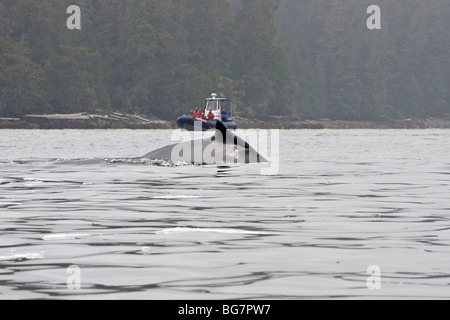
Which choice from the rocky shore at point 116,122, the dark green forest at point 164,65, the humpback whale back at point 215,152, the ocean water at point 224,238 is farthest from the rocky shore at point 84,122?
the ocean water at point 224,238

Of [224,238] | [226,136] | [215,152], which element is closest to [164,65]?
[215,152]

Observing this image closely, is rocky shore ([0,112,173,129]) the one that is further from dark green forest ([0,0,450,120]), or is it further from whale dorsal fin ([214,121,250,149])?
whale dorsal fin ([214,121,250,149])

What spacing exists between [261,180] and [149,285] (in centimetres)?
1557

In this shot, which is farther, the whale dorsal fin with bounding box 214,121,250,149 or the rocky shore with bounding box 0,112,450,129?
the rocky shore with bounding box 0,112,450,129

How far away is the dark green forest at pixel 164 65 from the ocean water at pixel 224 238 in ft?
290

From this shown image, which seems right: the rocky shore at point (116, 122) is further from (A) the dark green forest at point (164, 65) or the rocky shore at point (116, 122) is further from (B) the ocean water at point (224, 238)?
(B) the ocean water at point (224, 238)

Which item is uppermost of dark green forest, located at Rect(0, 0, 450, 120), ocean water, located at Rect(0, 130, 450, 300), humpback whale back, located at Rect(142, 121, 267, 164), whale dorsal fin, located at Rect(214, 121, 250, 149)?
dark green forest, located at Rect(0, 0, 450, 120)

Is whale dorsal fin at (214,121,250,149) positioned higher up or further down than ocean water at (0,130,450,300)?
higher up

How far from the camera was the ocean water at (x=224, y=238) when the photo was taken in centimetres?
1043

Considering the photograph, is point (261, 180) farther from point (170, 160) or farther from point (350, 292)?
point (350, 292)

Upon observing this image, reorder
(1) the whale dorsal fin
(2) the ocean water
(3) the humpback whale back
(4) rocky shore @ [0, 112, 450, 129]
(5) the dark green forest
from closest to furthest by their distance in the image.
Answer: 1. (2) the ocean water
2. (1) the whale dorsal fin
3. (3) the humpback whale back
4. (4) rocky shore @ [0, 112, 450, 129]
5. (5) the dark green forest

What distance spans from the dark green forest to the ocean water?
290 ft

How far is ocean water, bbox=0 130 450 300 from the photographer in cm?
1043

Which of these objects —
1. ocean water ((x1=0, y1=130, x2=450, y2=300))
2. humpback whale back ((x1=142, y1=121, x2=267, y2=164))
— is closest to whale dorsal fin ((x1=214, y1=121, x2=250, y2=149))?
humpback whale back ((x1=142, y1=121, x2=267, y2=164))
